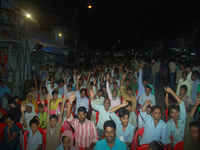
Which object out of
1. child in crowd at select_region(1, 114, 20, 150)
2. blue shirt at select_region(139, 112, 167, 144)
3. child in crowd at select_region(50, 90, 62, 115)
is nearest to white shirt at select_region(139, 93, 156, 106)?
blue shirt at select_region(139, 112, 167, 144)

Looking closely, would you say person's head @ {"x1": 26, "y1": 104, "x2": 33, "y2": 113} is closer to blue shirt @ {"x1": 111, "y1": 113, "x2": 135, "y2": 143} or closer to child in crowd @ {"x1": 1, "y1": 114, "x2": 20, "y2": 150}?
child in crowd @ {"x1": 1, "y1": 114, "x2": 20, "y2": 150}

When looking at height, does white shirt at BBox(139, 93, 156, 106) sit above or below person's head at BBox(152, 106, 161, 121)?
above

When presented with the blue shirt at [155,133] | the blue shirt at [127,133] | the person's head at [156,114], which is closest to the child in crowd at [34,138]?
the blue shirt at [127,133]

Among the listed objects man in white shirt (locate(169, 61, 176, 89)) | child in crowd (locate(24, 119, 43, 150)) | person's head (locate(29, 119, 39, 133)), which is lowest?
child in crowd (locate(24, 119, 43, 150))

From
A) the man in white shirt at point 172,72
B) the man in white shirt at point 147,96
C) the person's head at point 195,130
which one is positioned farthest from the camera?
the man in white shirt at point 172,72

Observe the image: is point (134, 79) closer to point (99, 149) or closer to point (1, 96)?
point (99, 149)

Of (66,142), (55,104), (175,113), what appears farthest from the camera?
(55,104)

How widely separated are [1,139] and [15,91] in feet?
16.2

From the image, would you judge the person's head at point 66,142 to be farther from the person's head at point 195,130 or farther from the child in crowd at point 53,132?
the person's head at point 195,130

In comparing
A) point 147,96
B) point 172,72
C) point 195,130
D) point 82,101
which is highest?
point 172,72

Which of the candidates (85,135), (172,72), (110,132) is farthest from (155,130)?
(172,72)

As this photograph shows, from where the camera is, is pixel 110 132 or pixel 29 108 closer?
pixel 110 132

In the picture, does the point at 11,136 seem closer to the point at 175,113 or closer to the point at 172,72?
the point at 175,113

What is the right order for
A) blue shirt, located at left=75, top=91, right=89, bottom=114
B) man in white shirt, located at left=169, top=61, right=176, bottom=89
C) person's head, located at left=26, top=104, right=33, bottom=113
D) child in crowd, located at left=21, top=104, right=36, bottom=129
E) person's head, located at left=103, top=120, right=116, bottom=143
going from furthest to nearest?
man in white shirt, located at left=169, top=61, right=176, bottom=89 < blue shirt, located at left=75, top=91, right=89, bottom=114 < person's head, located at left=26, top=104, right=33, bottom=113 < child in crowd, located at left=21, top=104, right=36, bottom=129 < person's head, located at left=103, top=120, right=116, bottom=143
